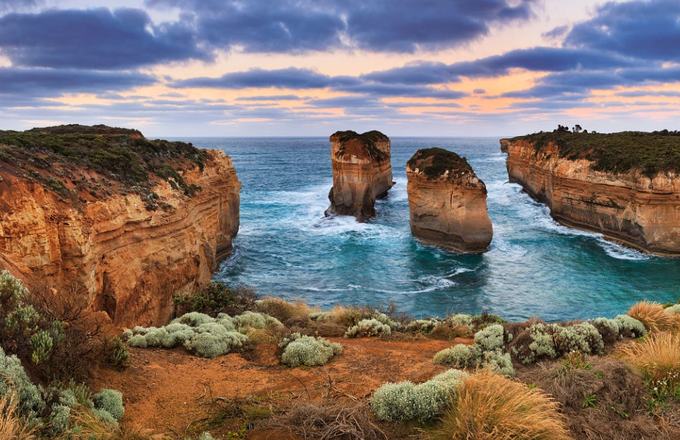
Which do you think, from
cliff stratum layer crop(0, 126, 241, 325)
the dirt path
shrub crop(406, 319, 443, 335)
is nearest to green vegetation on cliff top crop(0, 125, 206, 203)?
cliff stratum layer crop(0, 126, 241, 325)

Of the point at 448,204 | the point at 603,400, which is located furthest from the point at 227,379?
the point at 448,204

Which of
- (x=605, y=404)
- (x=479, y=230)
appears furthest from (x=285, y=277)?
(x=605, y=404)

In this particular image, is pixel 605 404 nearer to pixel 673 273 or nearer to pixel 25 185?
pixel 25 185

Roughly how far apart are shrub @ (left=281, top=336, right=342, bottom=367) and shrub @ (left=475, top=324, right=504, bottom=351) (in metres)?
3.03

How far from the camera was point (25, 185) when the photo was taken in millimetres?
10773

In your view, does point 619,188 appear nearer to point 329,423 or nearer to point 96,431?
point 329,423

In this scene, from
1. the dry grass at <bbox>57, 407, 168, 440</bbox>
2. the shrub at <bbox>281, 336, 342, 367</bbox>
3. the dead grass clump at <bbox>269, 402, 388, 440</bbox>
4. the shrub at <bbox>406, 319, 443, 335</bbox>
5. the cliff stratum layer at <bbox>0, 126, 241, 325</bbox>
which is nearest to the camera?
the dry grass at <bbox>57, 407, 168, 440</bbox>

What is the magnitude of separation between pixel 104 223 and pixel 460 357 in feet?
34.0

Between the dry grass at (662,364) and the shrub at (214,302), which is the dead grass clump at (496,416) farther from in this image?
the shrub at (214,302)

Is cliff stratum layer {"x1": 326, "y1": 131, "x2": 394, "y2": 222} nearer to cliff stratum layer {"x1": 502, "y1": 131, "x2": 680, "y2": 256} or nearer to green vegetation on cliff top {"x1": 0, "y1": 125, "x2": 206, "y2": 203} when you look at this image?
cliff stratum layer {"x1": 502, "y1": 131, "x2": 680, "y2": 256}

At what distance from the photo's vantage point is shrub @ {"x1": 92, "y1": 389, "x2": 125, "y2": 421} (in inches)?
221

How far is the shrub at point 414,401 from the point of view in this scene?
5520 mm

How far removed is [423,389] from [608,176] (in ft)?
104

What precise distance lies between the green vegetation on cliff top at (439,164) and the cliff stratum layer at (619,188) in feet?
32.6
